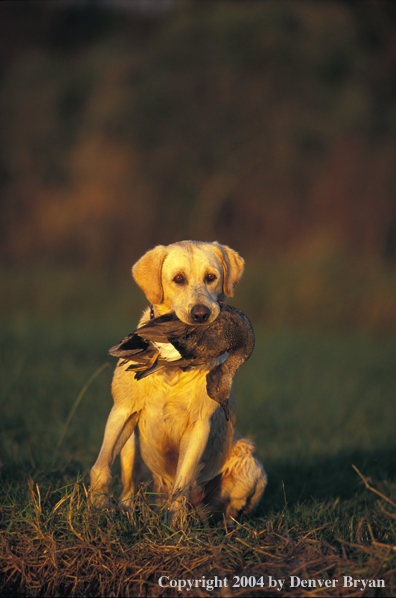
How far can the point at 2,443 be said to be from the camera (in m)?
5.12

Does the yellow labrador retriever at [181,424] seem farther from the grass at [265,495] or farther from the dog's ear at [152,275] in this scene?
the grass at [265,495]

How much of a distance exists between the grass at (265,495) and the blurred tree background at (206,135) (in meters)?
9.02

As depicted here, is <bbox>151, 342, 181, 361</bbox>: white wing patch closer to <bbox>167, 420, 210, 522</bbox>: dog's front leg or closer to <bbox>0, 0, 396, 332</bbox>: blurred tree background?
<bbox>167, 420, 210, 522</bbox>: dog's front leg

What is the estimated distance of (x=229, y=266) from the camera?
3.97m

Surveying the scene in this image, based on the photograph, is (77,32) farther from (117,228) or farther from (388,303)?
(388,303)

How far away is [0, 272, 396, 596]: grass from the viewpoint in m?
2.89

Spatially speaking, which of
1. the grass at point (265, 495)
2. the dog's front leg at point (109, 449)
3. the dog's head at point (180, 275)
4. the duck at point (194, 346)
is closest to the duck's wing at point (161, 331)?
the duck at point (194, 346)

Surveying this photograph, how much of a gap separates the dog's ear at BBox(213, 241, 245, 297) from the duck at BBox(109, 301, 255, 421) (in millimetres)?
393

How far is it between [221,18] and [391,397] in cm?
1539

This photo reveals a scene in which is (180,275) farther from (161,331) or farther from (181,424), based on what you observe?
(181,424)

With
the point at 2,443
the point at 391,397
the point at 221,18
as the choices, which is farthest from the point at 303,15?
the point at 2,443

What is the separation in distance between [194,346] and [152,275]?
67cm

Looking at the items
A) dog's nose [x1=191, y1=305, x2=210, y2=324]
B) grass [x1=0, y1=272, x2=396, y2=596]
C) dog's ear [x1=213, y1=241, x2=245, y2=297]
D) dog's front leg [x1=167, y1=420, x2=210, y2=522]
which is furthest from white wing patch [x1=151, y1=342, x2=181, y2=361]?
grass [x1=0, y1=272, x2=396, y2=596]

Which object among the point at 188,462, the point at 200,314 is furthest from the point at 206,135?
the point at 188,462
